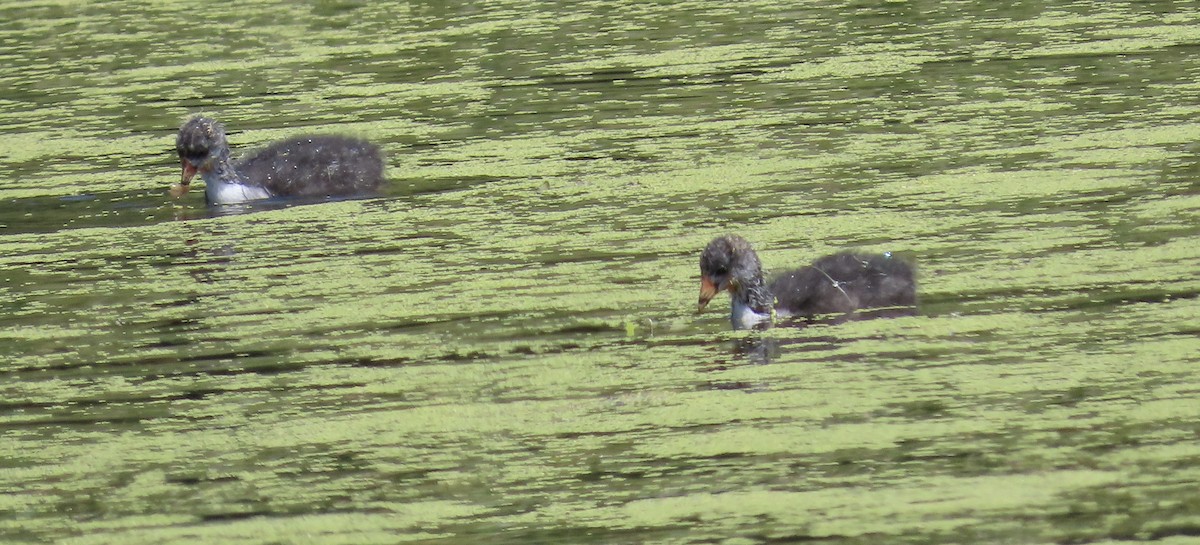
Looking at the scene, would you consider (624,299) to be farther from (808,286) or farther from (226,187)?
(226,187)

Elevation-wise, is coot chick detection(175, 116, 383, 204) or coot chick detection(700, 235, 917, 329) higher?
coot chick detection(175, 116, 383, 204)

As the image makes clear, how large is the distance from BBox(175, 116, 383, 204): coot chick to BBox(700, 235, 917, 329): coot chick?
324 cm

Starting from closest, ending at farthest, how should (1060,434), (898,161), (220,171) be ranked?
(1060,434) → (898,161) → (220,171)

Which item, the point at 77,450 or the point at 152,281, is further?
the point at 152,281

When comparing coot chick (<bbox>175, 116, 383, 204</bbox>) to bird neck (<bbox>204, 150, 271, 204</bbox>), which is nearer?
coot chick (<bbox>175, 116, 383, 204</bbox>)

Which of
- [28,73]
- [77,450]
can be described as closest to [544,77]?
[28,73]

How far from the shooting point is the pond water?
548cm

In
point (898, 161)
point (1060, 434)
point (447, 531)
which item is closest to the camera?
point (447, 531)

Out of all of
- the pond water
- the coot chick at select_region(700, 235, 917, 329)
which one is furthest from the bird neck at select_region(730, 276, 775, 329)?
the pond water

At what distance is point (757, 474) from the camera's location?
5.54 metres

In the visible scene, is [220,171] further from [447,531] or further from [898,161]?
[447,531]

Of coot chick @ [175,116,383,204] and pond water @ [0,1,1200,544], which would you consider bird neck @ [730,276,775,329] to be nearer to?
pond water @ [0,1,1200,544]

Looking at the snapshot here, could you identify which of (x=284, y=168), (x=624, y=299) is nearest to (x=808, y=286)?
(x=624, y=299)

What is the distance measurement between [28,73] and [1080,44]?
23.3 ft
